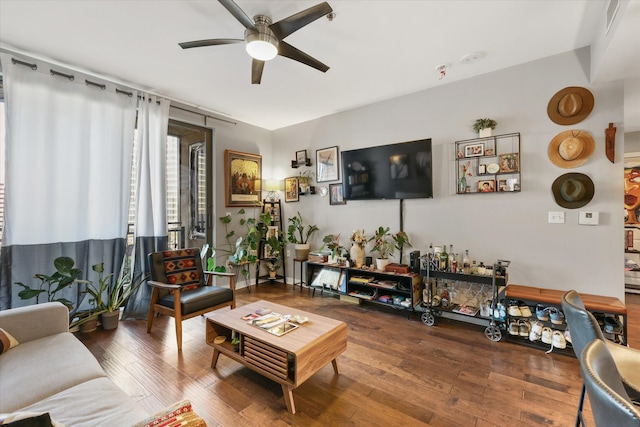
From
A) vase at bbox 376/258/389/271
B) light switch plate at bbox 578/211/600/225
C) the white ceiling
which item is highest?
the white ceiling

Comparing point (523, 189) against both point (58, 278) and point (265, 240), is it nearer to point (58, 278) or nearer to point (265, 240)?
point (265, 240)

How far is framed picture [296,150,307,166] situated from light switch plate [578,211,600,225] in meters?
3.48

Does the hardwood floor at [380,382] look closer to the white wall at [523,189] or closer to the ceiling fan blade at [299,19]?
the white wall at [523,189]

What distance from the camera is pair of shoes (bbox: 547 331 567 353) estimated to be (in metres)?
2.36

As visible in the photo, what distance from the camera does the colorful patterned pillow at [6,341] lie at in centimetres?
160

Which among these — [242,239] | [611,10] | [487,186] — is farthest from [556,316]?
[242,239]

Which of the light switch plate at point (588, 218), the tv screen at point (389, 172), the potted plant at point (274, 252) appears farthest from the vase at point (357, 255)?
the light switch plate at point (588, 218)

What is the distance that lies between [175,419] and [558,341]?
9.67ft

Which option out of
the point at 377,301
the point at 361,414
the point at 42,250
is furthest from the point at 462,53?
the point at 42,250

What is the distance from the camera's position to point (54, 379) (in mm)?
1379

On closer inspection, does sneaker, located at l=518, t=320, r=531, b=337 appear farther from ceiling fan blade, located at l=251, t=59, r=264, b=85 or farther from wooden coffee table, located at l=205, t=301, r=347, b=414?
ceiling fan blade, located at l=251, t=59, r=264, b=85

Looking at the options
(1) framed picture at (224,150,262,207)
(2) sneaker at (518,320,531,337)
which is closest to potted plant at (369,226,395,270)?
(2) sneaker at (518,320,531,337)

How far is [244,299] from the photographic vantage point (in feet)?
12.9

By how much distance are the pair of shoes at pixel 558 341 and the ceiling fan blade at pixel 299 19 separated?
3.13 metres
